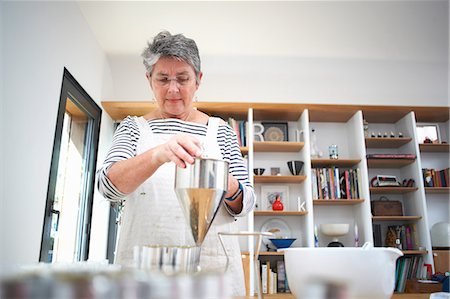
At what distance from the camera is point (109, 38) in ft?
10.9

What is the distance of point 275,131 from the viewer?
12.0ft

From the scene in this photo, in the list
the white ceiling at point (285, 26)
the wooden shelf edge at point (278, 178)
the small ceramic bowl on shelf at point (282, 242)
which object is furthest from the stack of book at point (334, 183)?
the white ceiling at point (285, 26)

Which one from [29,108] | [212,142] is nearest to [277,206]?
[29,108]

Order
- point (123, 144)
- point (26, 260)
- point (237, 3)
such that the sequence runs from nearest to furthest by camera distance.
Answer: point (123, 144)
point (26, 260)
point (237, 3)

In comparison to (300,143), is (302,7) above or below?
above

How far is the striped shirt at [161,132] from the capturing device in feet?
3.05

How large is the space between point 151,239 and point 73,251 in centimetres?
224

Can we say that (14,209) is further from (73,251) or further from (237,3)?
(237,3)

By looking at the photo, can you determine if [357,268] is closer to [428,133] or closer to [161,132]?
[161,132]

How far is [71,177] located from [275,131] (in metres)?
1.97

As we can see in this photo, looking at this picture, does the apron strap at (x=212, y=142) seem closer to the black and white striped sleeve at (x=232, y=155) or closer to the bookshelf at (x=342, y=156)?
the black and white striped sleeve at (x=232, y=155)

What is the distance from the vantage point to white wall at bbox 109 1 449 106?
10.4ft

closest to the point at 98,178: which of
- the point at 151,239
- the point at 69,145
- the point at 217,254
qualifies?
the point at 151,239

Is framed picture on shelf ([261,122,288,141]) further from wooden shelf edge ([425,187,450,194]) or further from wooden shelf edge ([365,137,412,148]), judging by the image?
wooden shelf edge ([425,187,450,194])
